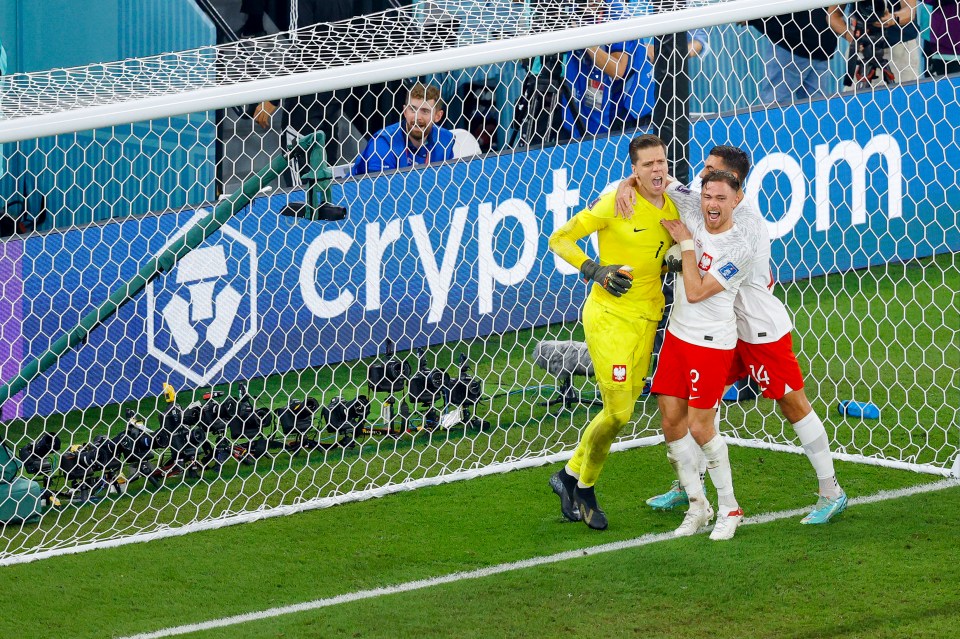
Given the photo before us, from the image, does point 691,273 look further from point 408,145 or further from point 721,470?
point 408,145

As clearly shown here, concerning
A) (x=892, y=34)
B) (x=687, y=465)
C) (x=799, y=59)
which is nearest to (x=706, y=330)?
(x=687, y=465)

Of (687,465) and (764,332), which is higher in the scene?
(764,332)

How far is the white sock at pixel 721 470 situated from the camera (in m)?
5.31

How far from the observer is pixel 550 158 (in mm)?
8523

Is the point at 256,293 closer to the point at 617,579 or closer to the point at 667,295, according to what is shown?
the point at 667,295

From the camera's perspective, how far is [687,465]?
5.43m

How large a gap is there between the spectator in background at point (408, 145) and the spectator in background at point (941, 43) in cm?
371

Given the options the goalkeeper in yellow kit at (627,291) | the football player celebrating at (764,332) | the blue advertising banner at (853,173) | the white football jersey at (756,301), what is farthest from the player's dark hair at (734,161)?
the blue advertising banner at (853,173)

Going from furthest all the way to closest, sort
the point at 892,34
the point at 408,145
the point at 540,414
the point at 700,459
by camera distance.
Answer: the point at 892,34 < the point at 408,145 < the point at 540,414 < the point at 700,459

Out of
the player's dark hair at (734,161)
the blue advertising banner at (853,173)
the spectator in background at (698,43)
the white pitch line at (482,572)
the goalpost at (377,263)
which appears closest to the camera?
the white pitch line at (482,572)

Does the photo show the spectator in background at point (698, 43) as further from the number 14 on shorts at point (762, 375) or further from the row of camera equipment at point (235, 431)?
the number 14 on shorts at point (762, 375)

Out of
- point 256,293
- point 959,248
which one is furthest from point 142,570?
point 959,248

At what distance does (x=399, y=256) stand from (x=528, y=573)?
345 centimetres

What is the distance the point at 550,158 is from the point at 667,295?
1843mm
